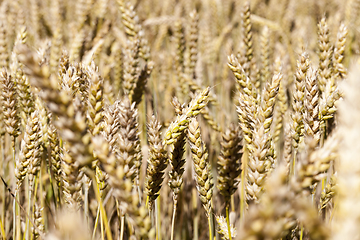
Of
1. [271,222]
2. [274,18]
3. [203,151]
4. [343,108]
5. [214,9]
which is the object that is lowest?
[271,222]

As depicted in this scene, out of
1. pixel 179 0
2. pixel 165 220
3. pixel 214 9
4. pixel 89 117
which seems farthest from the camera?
pixel 179 0

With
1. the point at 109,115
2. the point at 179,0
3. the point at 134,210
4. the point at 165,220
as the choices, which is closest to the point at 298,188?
the point at 134,210

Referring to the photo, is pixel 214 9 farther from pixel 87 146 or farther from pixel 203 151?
pixel 87 146

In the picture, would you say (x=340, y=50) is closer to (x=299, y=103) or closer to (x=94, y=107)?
(x=299, y=103)

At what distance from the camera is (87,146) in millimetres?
530

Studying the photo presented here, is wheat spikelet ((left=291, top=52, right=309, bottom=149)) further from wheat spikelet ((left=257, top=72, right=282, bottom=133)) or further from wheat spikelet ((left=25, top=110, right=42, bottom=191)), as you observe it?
wheat spikelet ((left=25, top=110, right=42, bottom=191))

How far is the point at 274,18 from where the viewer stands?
3490 millimetres

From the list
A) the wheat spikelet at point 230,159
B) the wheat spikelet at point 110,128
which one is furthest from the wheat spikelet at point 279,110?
the wheat spikelet at point 110,128

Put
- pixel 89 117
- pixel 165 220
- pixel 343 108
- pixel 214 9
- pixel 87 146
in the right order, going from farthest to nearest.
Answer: pixel 214 9 < pixel 165 220 < pixel 89 117 < pixel 87 146 < pixel 343 108

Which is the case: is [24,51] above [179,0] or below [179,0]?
below

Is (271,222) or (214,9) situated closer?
(271,222)

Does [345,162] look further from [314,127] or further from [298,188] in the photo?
[314,127]

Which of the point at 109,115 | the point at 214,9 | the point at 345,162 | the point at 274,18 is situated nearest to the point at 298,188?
the point at 345,162

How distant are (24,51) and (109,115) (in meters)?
0.34
